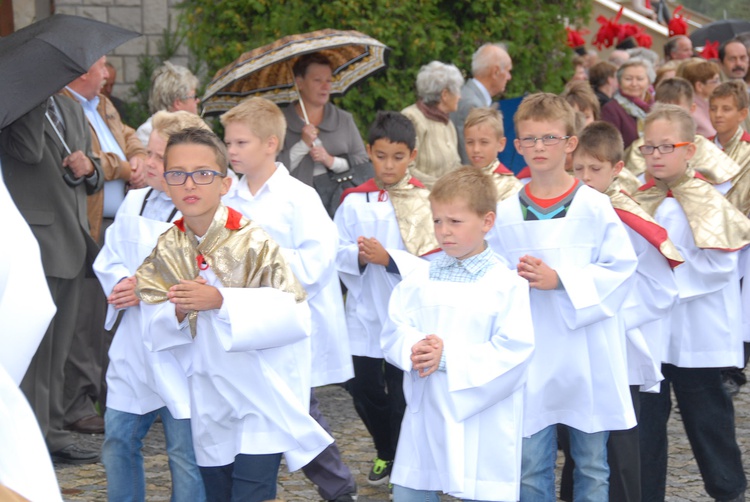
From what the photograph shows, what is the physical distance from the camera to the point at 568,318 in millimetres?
4645

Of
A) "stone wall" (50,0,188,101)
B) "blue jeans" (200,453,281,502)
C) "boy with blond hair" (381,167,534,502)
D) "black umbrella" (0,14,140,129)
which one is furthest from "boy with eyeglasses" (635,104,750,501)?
"stone wall" (50,0,188,101)

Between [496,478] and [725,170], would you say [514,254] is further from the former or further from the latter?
[725,170]

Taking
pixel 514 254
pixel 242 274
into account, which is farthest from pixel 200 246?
pixel 514 254

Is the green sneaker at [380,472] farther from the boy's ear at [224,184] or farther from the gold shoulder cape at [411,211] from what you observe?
the boy's ear at [224,184]

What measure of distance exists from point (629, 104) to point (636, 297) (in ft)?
15.2

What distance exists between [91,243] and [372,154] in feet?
5.06

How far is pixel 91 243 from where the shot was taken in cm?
622

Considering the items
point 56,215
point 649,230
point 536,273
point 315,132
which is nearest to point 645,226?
point 649,230

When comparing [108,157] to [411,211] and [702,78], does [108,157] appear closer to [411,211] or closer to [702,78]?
[411,211]

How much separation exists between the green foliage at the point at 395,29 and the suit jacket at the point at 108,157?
241cm

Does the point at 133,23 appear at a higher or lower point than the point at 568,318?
higher

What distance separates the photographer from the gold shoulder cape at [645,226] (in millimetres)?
5039

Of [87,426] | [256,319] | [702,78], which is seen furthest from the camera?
[702,78]

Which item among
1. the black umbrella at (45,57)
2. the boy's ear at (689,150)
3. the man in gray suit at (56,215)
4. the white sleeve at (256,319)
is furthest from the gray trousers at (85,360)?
the boy's ear at (689,150)
